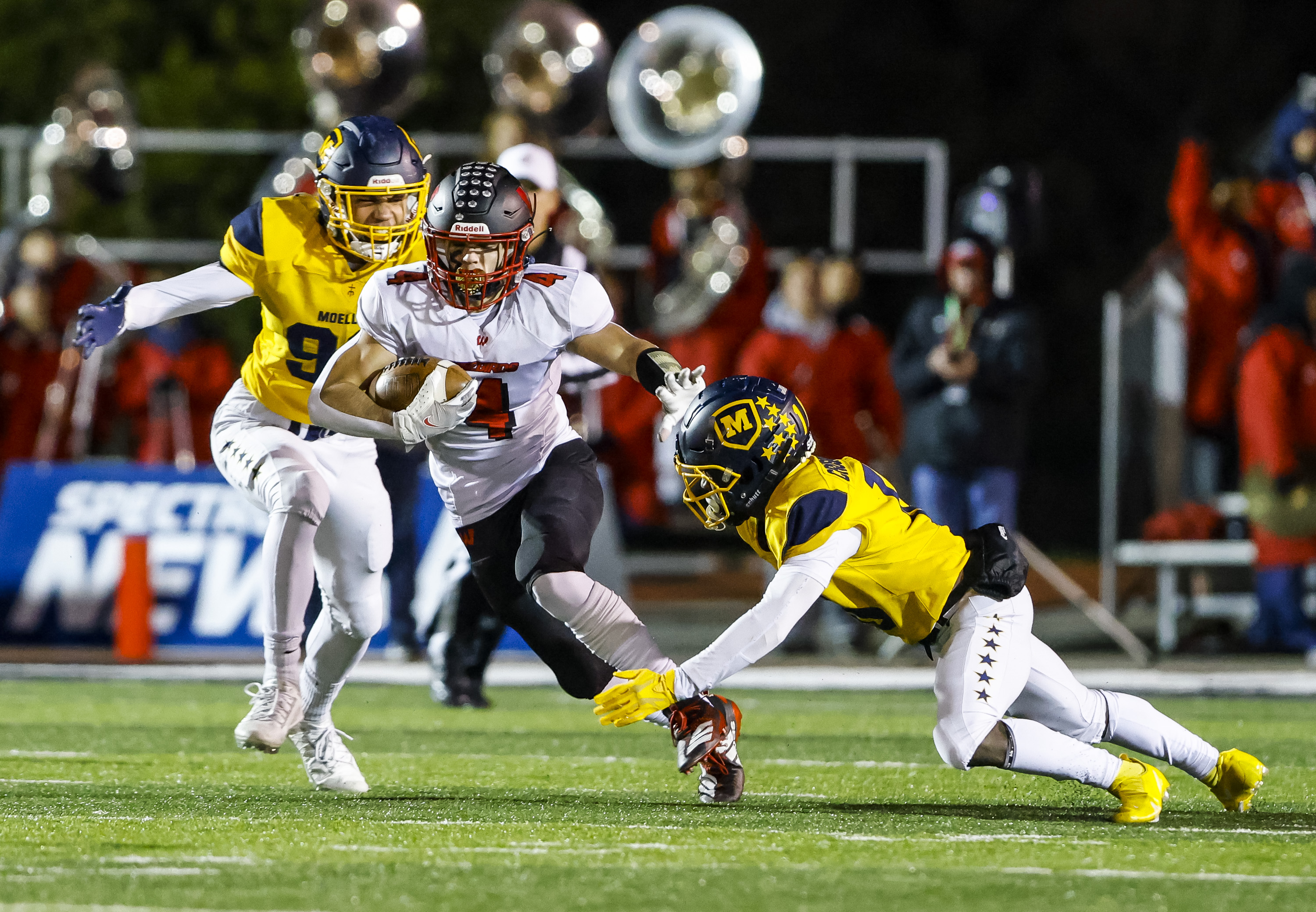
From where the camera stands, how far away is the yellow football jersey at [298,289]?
5.62 metres

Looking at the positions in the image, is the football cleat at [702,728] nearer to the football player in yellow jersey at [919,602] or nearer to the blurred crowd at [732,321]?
the football player in yellow jersey at [919,602]

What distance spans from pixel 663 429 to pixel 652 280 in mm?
6357

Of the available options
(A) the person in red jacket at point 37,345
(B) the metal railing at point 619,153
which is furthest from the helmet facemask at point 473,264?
(A) the person in red jacket at point 37,345

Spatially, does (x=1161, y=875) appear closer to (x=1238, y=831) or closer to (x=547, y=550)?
(x=1238, y=831)

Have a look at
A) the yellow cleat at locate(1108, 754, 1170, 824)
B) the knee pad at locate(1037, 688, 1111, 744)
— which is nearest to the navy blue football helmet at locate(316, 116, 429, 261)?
the knee pad at locate(1037, 688, 1111, 744)

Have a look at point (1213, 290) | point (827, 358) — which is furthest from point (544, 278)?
point (1213, 290)

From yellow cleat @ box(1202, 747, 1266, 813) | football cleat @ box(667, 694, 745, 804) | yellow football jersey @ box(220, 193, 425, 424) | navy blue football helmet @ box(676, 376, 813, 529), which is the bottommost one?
yellow cleat @ box(1202, 747, 1266, 813)

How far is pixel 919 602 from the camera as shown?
486 centimetres

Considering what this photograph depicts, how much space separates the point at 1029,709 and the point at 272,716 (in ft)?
6.63

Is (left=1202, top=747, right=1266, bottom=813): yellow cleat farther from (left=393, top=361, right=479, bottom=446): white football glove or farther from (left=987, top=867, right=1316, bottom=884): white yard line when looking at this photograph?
(left=393, top=361, right=479, bottom=446): white football glove

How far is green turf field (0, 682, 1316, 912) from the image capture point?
3822 mm

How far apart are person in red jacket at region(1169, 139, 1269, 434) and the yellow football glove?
6.05 metres

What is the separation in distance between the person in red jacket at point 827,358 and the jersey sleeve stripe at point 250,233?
179 inches

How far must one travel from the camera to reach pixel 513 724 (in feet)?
24.1
